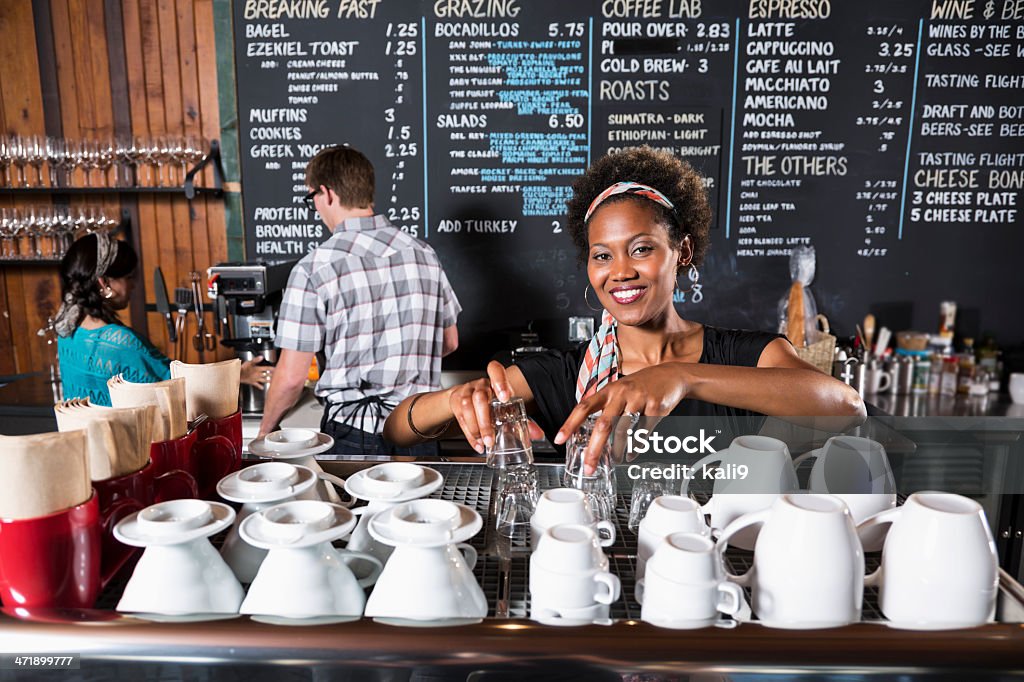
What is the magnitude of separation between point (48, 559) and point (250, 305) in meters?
2.23

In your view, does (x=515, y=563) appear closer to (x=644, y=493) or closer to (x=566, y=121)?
(x=644, y=493)

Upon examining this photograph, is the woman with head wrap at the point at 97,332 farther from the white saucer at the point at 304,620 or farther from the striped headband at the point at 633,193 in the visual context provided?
A: the white saucer at the point at 304,620

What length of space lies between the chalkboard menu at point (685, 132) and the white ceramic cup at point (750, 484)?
2.37 metres

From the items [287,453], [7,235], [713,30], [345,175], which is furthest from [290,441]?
[7,235]

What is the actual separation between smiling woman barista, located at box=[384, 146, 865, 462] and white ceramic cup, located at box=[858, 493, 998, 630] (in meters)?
0.44

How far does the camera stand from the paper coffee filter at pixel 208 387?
47.4 inches

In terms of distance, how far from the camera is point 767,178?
3.35 metres

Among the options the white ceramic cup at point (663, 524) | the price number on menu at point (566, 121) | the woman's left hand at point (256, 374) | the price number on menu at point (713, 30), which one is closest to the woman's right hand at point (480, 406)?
the white ceramic cup at point (663, 524)

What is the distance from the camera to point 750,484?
3.37 ft

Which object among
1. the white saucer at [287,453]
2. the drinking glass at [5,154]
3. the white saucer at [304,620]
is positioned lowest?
the white saucer at [304,620]

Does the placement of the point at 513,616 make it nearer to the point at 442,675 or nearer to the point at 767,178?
Answer: the point at 442,675

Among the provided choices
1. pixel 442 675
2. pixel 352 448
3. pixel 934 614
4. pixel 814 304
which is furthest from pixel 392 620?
pixel 814 304

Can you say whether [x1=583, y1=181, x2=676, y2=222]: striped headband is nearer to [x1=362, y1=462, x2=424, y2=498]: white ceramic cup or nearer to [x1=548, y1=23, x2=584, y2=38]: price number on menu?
[x1=362, y1=462, x2=424, y2=498]: white ceramic cup

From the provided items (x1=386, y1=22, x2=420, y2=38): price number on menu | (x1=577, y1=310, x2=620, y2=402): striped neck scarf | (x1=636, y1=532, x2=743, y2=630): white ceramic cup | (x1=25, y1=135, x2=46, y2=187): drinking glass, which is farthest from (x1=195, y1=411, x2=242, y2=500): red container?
(x1=25, y1=135, x2=46, y2=187): drinking glass
